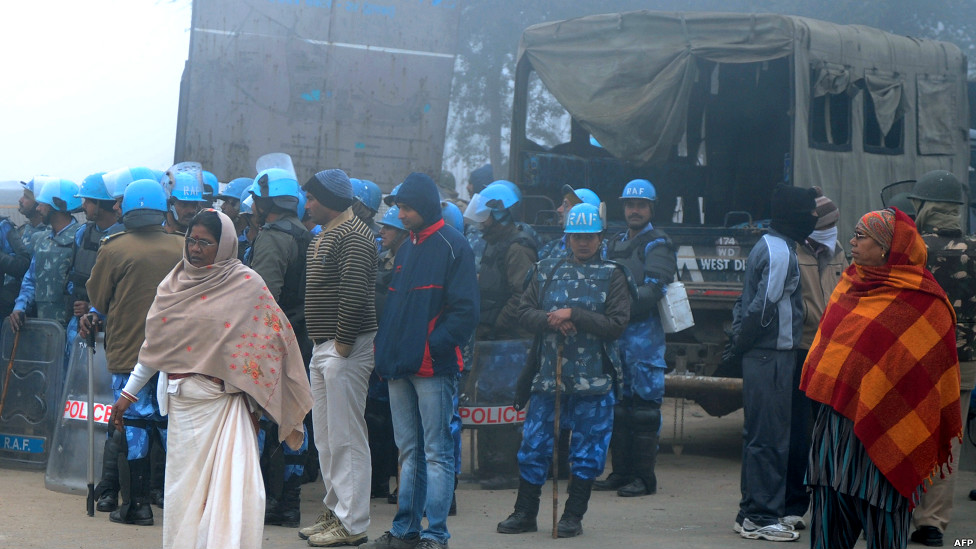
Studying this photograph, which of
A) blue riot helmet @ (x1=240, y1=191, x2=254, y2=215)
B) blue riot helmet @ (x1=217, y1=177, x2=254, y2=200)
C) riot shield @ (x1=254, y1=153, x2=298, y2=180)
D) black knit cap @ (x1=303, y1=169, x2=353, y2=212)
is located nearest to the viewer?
black knit cap @ (x1=303, y1=169, x2=353, y2=212)

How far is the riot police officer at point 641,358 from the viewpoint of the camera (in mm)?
7648

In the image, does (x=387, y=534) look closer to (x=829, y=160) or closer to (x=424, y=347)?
(x=424, y=347)

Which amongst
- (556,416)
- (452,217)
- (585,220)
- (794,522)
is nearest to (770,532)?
(794,522)

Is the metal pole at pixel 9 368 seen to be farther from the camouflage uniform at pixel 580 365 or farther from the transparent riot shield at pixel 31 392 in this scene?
the camouflage uniform at pixel 580 365

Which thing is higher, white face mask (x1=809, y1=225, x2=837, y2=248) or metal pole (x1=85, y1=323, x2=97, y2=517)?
white face mask (x1=809, y1=225, x2=837, y2=248)

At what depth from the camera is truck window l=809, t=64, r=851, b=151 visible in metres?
9.76

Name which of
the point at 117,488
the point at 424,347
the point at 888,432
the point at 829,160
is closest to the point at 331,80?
the point at 829,160

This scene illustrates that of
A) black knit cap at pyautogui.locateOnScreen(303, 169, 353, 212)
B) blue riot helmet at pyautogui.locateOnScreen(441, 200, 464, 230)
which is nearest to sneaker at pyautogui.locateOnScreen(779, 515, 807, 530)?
blue riot helmet at pyautogui.locateOnScreen(441, 200, 464, 230)

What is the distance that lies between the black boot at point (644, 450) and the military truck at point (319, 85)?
467 centimetres

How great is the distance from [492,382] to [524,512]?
5.28ft

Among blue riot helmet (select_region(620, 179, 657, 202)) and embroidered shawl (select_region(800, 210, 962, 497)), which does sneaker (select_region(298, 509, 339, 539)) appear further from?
blue riot helmet (select_region(620, 179, 657, 202))

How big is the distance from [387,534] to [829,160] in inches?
231

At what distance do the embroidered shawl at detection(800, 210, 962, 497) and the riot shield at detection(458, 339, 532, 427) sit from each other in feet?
11.0

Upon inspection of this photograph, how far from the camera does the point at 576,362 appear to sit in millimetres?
6355
